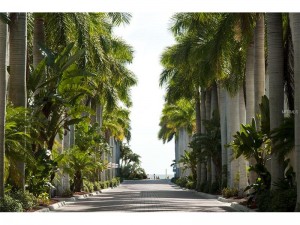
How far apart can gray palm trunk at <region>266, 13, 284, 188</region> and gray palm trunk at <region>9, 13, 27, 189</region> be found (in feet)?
24.9

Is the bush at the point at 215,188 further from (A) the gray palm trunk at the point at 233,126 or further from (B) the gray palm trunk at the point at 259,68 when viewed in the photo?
(B) the gray palm trunk at the point at 259,68

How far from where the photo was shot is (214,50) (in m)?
24.9

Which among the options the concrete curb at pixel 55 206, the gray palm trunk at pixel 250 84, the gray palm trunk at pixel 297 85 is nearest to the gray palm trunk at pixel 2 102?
the concrete curb at pixel 55 206

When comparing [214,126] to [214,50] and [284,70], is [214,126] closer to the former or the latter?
[214,50]

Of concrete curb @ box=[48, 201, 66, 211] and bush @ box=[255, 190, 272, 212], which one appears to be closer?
bush @ box=[255, 190, 272, 212]

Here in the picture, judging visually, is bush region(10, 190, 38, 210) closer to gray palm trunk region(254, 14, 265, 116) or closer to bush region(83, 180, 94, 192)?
gray palm trunk region(254, 14, 265, 116)

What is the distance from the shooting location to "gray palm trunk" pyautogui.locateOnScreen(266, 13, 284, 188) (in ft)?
59.4

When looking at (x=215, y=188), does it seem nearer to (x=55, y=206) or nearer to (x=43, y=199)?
(x=55, y=206)

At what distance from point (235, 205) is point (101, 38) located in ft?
44.8

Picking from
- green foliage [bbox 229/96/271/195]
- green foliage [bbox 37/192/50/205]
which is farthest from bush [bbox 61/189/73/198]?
green foliage [bbox 229/96/271/195]

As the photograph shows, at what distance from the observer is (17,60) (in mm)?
19484

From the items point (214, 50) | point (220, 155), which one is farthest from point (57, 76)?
point (220, 155)
